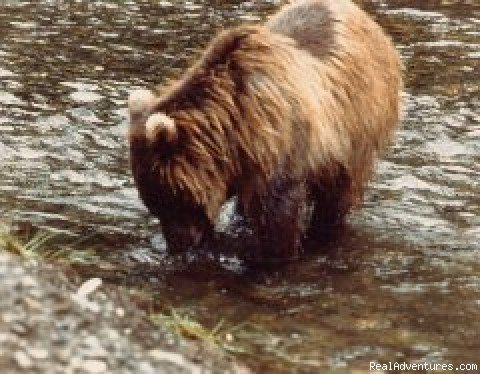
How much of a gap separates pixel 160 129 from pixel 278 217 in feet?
3.60

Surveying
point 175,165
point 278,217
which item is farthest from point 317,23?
point 175,165

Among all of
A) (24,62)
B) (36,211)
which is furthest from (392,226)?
(24,62)

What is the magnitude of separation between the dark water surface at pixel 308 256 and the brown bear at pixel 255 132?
41 centimetres

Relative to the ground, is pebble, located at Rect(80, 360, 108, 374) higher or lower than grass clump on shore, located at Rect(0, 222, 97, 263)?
higher

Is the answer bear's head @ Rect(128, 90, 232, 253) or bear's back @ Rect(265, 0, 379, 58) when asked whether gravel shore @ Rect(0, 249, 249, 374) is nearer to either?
bear's head @ Rect(128, 90, 232, 253)

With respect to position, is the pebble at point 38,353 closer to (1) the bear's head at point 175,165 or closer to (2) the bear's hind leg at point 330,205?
(1) the bear's head at point 175,165

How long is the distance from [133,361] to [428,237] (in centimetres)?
335

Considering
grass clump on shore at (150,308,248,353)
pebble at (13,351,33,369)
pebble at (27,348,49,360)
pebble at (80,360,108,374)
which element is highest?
pebble at (13,351,33,369)

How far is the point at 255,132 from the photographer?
6.93 metres

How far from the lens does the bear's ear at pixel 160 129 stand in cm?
661

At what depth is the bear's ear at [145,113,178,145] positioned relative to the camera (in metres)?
6.61

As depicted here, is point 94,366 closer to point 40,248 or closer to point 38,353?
point 38,353

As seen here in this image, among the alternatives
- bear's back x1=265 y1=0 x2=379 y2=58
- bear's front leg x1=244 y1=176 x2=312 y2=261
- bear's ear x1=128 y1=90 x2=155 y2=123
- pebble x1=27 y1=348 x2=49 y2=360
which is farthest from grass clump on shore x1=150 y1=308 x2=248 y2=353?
bear's back x1=265 y1=0 x2=379 y2=58

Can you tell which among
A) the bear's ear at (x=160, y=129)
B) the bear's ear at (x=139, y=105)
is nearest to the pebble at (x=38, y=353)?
the bear's ear at (x=160, y=129)
